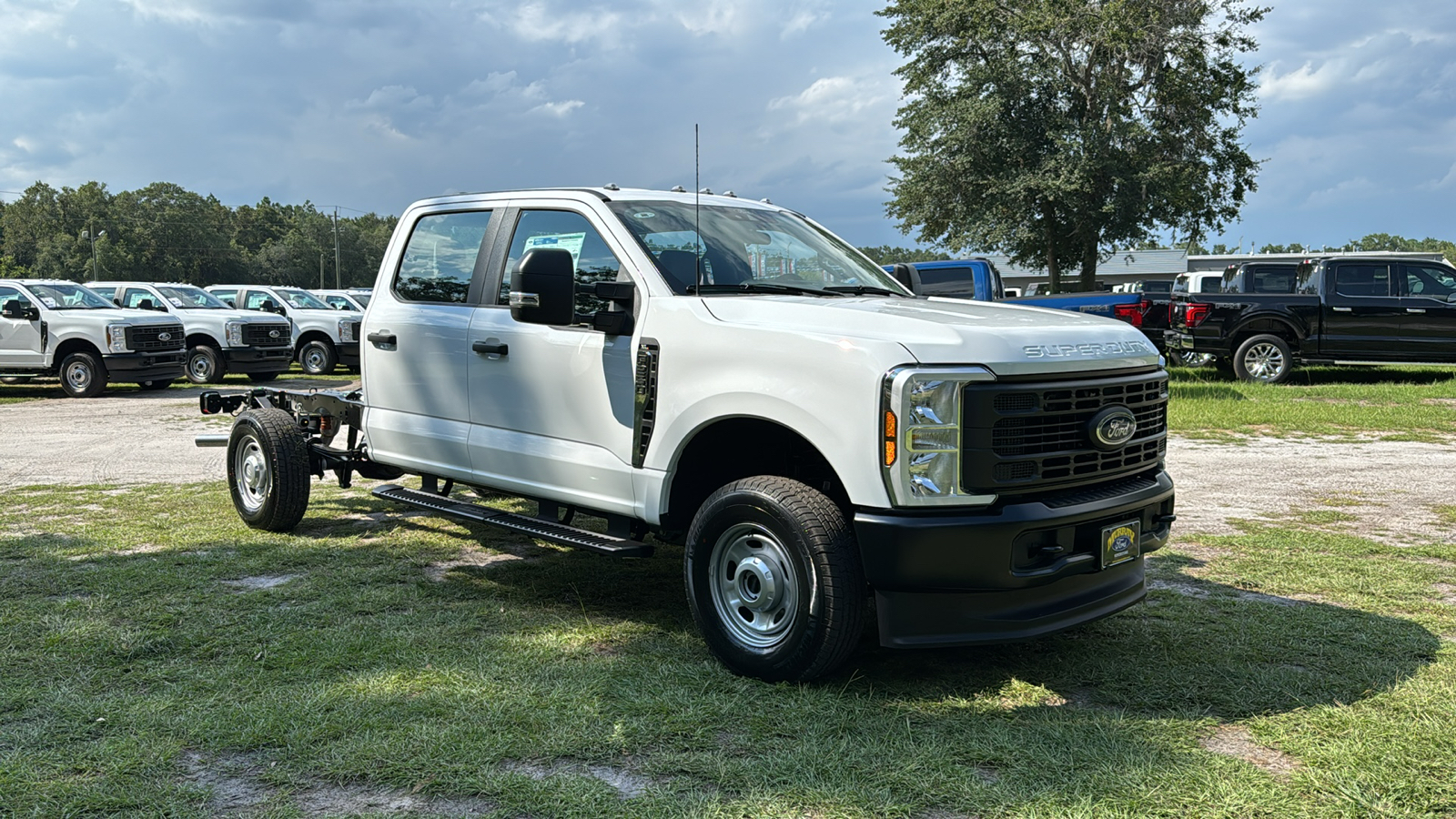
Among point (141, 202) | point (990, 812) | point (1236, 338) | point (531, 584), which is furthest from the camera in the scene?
point (141, 202)

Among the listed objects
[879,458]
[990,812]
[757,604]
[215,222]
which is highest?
[215,222]

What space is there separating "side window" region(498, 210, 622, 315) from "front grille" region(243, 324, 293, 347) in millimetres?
16196

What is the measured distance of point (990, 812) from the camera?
3.18 metres

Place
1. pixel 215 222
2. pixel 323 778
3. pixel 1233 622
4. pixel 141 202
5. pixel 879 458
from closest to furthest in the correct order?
pixel 323 778 → pixel 879 458 → pixel 1233 622 → pixel 141 202 → pixel 215 222

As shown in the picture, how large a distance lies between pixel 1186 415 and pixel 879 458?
11.1 meters

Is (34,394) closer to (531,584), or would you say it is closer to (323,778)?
(531,584)

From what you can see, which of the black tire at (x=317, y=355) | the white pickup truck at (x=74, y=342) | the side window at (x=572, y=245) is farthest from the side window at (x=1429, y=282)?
the white pickup truck at (x=74, y=342)

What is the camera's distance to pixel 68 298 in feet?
59.8

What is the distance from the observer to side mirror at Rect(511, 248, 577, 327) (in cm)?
460

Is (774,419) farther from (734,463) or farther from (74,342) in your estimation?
(74,342)

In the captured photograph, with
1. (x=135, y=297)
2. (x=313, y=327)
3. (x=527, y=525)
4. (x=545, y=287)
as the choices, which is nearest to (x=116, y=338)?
(x=135, y=297)

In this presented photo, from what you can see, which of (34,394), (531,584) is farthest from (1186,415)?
(34,394)

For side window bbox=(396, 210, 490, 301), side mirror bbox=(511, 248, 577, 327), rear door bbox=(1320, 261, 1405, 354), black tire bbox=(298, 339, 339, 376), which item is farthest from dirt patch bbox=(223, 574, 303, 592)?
black tire bbox=(298, 339, 339, 376)

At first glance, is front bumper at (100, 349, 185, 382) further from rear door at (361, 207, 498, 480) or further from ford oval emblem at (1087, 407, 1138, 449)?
ford oval emblem at (1087, 407, 1138, 449)
